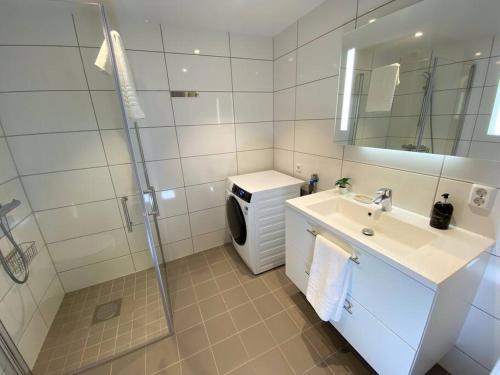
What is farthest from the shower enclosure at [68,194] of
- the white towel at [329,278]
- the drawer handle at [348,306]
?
the drawer handle at [348,306]

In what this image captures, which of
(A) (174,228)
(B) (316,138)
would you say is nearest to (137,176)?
(A) (174,228)

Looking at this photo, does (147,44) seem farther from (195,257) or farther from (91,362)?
(91,362)

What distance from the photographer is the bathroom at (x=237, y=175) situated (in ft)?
3.16

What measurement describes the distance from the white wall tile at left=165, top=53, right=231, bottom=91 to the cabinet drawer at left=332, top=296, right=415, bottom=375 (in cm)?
197

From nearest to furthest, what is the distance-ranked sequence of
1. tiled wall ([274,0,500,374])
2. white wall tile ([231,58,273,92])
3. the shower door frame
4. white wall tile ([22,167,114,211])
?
1. tiled wall ([274,0,500,374])
2. the shower door frame
3. white wall tile ([22,167,114,211])
4. white wall tile ([231,58,273,92])

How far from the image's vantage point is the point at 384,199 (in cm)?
124

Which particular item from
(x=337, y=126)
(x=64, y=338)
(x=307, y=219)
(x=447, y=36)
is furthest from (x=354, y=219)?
(x=64, y=338)

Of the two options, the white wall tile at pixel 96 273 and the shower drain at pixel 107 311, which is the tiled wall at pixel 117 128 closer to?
the white wall tile at pixel 96 273

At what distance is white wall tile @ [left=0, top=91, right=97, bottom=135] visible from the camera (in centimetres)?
142

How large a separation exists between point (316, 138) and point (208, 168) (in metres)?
1.08

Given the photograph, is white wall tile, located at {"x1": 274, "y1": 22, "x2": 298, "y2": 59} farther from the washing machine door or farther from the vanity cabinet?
the vanity cabinet

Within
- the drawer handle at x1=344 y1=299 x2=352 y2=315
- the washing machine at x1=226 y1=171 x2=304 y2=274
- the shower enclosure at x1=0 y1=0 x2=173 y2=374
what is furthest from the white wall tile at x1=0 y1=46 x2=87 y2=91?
the drawer handle at x1=344 y1=299 x2=352 y2=315

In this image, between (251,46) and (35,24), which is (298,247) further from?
(35,24)

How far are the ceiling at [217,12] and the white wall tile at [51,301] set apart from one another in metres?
2.12
